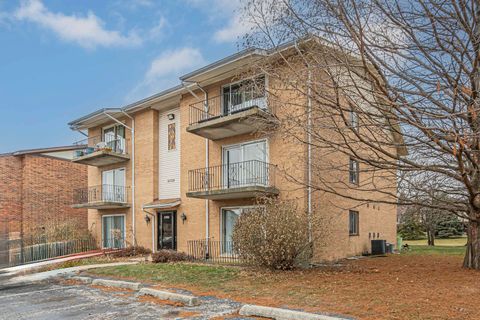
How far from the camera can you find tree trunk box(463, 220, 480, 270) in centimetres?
1159

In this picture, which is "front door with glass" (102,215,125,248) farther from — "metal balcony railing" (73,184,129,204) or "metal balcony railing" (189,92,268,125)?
"metal balcony railing" (189,92,268,125)

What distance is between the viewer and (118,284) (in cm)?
1166

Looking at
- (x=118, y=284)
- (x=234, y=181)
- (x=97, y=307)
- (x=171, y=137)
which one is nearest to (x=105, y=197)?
(x=171, y=137)

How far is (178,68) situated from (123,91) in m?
8.30

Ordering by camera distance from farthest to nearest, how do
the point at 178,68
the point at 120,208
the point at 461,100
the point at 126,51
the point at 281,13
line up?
the point at 120,208, the point at 178,68, the point at 126,51, the point at 281,13, the point at 461,100

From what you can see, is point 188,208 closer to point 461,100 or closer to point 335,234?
point 335,234

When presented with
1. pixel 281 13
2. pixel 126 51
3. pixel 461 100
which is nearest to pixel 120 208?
pixel 126 51

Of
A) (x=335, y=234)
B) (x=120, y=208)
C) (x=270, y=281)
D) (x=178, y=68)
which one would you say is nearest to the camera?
(x=270, y=281)

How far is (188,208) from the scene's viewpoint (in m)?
19.8

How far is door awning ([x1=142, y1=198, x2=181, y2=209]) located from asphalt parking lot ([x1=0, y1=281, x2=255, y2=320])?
866 centimetres

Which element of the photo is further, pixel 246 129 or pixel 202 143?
pixel 202 143

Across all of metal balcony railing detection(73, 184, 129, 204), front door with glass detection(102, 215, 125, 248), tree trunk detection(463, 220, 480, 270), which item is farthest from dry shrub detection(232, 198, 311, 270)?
front door with glass detection(102, 215, 125, 248)

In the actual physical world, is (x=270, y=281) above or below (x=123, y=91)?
below

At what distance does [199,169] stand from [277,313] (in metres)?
12.2
